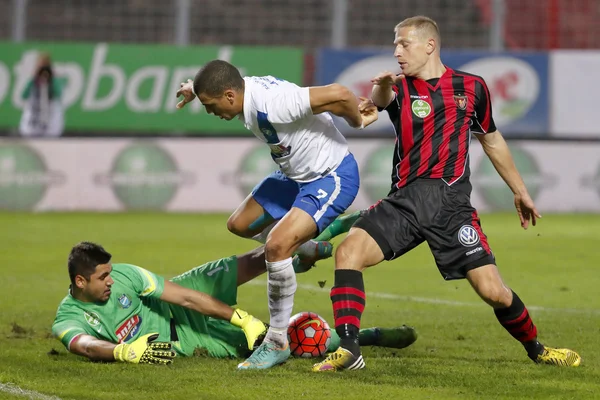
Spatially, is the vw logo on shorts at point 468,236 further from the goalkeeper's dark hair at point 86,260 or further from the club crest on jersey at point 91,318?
the club crest on jersey at point 91,318

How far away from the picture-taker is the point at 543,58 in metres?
18.5

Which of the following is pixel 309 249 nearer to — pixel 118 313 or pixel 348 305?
pixel 348 305

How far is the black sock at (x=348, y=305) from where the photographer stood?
603cm

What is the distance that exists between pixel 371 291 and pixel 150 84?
31.1ft

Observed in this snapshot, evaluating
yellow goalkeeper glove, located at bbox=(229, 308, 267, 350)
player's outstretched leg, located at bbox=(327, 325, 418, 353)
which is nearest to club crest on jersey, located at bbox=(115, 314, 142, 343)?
Result: yellow goalkeeper glove, located at bbox=(229, 308, 267, 350)

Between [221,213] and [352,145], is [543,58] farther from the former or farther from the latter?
[221,213]

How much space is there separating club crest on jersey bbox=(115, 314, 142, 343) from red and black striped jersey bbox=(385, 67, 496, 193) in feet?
5.66

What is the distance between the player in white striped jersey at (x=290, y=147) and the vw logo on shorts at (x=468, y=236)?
2.51ft

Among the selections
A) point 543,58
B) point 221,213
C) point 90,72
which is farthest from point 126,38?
point 543,58

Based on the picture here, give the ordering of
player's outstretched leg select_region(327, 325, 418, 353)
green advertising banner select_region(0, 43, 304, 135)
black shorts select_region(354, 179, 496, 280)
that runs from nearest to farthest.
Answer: black shorts select_region(354, 179, 496, 280)
player's outstretched leg select_region(327, 325, 418, 353)
green advertising banner select_region(0, 43, 304, 135)

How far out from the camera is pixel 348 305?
605 centimetres

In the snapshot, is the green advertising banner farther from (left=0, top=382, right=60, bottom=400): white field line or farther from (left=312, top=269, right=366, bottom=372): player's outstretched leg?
(left=0, top=382, right=60, bottom=400): white field line

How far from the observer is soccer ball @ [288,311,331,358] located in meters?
6.68

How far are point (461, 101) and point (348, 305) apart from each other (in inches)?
55.5
